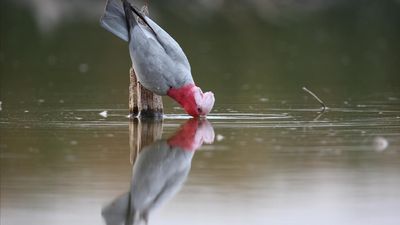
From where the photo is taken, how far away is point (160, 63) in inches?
426

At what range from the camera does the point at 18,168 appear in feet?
27.6

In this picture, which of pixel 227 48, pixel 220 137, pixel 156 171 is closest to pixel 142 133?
pixel 220 137

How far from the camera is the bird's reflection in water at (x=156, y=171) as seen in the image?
706cm

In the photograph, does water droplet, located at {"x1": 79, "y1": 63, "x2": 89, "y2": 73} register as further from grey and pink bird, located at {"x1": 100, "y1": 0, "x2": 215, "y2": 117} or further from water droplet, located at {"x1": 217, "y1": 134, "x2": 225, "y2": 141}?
water droplet, located at {"x1": 217, "y1": 134, "x2": 225, "y2": 141}

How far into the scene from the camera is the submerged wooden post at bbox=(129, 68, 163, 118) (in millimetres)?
11523

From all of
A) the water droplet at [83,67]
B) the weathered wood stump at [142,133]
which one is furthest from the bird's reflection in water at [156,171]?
the water droplet at [83,67]

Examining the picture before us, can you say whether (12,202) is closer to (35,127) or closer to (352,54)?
(35,127)

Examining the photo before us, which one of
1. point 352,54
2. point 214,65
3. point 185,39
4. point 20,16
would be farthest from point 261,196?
point 20,16

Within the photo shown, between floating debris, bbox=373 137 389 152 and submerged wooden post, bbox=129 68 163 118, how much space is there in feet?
8.71

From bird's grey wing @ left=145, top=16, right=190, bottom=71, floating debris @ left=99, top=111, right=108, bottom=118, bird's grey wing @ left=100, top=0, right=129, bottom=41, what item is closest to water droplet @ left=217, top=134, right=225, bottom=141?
bird's grey wing @ left=145, top=16, right=190, bottom=71

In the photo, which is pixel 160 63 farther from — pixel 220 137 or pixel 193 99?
pixel 220 137

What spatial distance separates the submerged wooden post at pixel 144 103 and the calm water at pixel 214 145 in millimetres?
153

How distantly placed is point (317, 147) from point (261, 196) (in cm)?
202

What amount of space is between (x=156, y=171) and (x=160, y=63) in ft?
8.74
